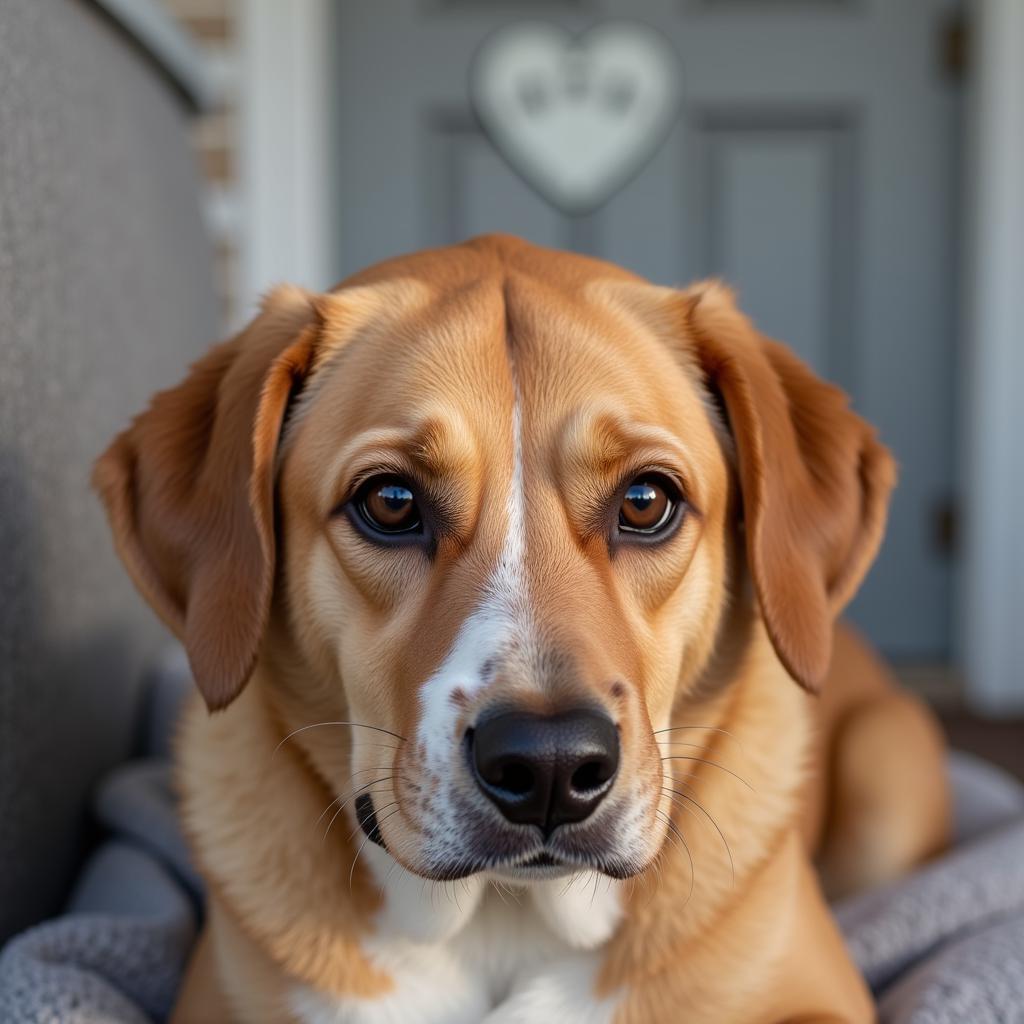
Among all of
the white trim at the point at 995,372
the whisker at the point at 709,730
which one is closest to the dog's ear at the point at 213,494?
the whisker at the point at 709,730

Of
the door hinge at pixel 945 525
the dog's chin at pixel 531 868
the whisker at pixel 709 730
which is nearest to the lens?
the dog's chin at pixel 531 868

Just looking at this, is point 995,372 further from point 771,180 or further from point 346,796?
point 346,796

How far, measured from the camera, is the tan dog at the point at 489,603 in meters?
1.42

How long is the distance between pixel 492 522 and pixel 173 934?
893mm

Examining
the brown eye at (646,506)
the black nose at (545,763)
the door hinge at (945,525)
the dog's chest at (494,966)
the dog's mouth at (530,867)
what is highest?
the brown eye at (646,506)

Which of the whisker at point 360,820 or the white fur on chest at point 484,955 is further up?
the whisker at point 360,820

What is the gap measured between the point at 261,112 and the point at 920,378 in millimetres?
2547

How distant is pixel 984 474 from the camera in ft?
13.6

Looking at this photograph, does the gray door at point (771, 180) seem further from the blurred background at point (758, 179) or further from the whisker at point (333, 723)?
the whisker at point (333, 723)

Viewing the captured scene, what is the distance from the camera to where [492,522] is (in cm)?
143

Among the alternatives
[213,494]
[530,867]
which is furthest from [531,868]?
[213,494]

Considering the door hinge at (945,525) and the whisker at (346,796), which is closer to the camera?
the whisker at (346,796)

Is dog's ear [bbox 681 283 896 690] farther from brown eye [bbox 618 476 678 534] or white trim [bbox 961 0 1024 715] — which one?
white trim [bbox 961 0 1024 715]

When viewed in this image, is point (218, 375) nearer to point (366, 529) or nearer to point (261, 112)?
point (366, 529)
